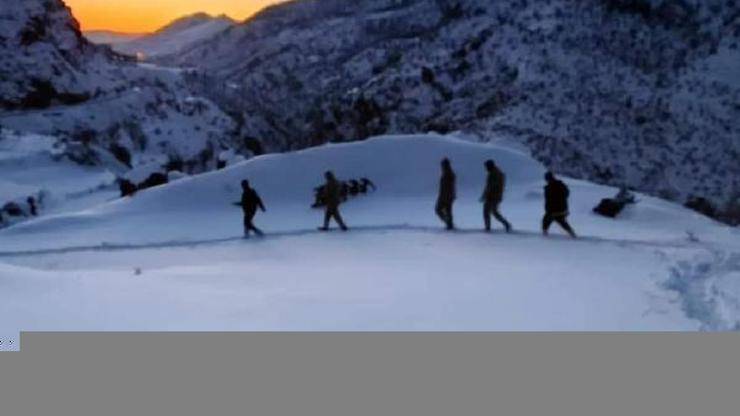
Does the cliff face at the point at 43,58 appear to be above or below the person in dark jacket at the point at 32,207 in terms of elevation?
above

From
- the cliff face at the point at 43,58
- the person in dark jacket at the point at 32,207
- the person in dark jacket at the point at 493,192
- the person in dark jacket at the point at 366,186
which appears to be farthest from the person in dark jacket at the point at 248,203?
the cliff face at the point at 43,58

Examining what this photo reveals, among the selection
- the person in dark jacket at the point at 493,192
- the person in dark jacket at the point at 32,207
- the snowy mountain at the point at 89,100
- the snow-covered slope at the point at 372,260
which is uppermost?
the snowy mountain at the point at 89,100

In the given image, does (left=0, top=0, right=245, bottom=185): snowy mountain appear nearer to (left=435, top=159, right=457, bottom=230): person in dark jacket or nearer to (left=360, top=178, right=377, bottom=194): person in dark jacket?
(left=360, top=178, right=377, bottom=194): person in dark jacket

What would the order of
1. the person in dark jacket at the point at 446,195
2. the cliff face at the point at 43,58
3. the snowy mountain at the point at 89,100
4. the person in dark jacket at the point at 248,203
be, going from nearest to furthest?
the person in dark jacket at the point at 446,195 < the person in dark jacket at the point at 248,203 < the snowy mountain at the point at 89,100 < the cliff face at the point at 43,58

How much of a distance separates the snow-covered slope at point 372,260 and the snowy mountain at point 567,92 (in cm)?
1439

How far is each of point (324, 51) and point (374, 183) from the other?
287 feet

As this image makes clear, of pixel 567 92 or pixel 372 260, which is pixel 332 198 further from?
pixel 567 92

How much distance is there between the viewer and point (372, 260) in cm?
1341

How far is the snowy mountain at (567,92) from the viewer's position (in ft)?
167

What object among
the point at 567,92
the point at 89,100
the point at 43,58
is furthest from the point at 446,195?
the point at 43,58

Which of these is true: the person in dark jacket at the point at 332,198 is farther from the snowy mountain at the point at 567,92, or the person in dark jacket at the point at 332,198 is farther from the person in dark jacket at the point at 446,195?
the snowy mountain at the point at 567,92

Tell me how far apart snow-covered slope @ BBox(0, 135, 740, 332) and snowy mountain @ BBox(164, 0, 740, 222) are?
14.4m

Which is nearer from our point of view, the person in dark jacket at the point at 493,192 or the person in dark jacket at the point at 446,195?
the person in dark jacket at the point at 493,192

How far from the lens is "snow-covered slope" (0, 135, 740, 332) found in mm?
8344
